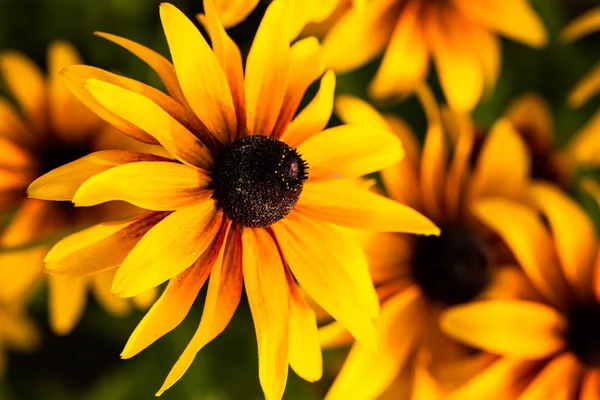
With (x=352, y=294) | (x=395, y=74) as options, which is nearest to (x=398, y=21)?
(x=395, y=74)

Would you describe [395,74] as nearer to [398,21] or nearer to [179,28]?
[398,21]

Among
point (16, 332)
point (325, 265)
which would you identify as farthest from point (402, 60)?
point (16, 332)

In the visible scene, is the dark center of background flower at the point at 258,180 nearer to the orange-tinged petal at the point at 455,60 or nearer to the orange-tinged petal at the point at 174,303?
the orange-tinged petal at the point at 174,303

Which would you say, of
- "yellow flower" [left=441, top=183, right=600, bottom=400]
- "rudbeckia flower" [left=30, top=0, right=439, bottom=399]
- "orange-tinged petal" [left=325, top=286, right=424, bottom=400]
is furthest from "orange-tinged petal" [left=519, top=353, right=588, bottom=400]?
"rudbeckia flower" [left=30, top=0, right=439, bottom=399]

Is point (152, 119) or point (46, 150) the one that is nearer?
point (152, 119)

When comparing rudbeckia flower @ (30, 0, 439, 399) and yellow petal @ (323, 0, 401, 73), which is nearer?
rudbeckia flower @ (30, 0, 439, 399)

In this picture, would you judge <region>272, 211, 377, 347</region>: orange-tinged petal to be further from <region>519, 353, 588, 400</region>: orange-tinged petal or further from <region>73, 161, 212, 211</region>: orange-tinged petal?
<region>519, 353, 588, 400</region>: orange-tinged petal

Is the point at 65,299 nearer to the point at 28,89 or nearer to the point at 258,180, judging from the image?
the point at 28,89
